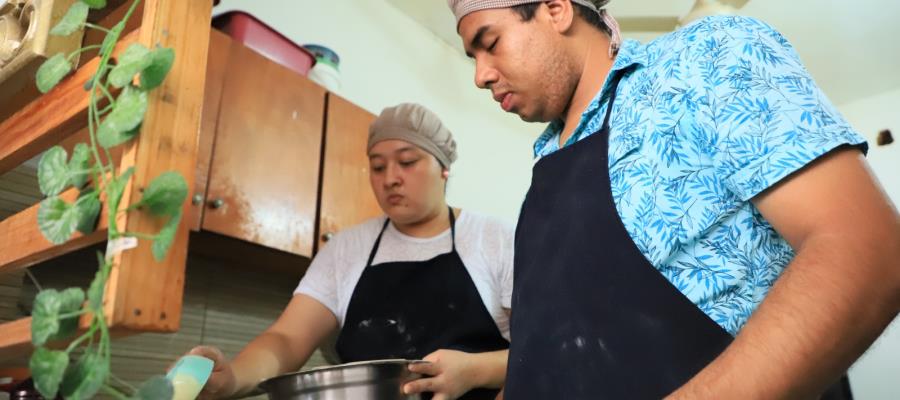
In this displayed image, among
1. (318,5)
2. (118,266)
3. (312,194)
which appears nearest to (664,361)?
(118,266)

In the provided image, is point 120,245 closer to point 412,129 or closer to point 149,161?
point 149,161

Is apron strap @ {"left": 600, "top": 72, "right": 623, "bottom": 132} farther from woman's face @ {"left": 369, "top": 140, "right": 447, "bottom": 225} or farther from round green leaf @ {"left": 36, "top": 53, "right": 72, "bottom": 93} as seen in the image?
woman's face @ {"left": 369, "top": 140, "right": 447, "bottom": 225}

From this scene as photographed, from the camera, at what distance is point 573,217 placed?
103 cm

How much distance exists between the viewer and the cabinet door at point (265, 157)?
1905 mm

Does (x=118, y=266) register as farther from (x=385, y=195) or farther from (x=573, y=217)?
(x=385, y=195)

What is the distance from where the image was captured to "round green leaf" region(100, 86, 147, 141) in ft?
2.20

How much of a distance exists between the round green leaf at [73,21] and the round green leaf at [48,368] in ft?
1.21

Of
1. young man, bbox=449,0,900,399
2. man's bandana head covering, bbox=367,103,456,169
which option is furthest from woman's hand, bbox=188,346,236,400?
man's bandana head covering, bbox=367,103,456,169

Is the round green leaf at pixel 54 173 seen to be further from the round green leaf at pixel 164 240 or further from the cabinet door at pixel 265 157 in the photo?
the cabinet door at pixel 265 157

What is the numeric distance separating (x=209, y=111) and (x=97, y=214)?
1.29 meters

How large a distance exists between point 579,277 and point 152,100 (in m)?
0.62

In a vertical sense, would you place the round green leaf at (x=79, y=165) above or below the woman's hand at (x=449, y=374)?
above

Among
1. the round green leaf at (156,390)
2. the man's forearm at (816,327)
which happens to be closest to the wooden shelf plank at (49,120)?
the round green leaf at (156,390)

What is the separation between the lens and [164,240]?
25.3 inches
